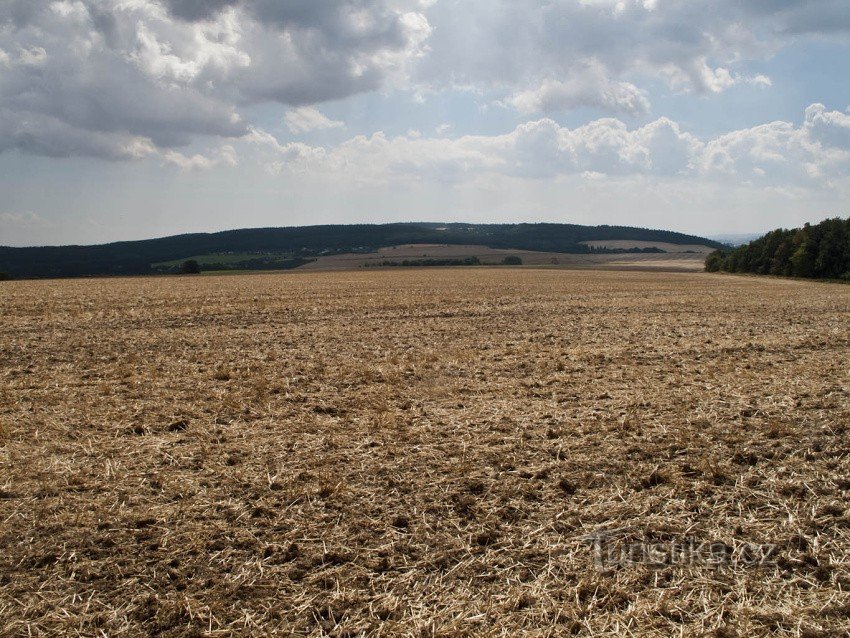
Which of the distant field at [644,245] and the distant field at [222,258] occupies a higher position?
the distant field at [644,245]

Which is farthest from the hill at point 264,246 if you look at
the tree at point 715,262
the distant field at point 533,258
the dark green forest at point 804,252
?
the dark green forest at point 804,252

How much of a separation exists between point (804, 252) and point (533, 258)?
6374 centimetres

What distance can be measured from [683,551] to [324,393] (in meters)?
7.20

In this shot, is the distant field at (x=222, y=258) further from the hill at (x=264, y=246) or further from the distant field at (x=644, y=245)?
the distant field at (x=644, y=245)

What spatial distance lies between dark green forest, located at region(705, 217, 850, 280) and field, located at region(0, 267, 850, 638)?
72.5 metres

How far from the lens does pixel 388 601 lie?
4.38m

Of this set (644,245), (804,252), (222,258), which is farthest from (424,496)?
(644,245)

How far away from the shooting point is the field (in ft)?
14.1

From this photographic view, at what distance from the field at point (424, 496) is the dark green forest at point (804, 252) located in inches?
2853

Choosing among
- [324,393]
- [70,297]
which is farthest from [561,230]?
[324,393]

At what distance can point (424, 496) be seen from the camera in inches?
243

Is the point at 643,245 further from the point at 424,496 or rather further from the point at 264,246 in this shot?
the point at 424,496

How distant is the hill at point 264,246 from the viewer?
116 m

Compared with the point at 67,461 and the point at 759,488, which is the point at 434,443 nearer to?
the point at 759,488
